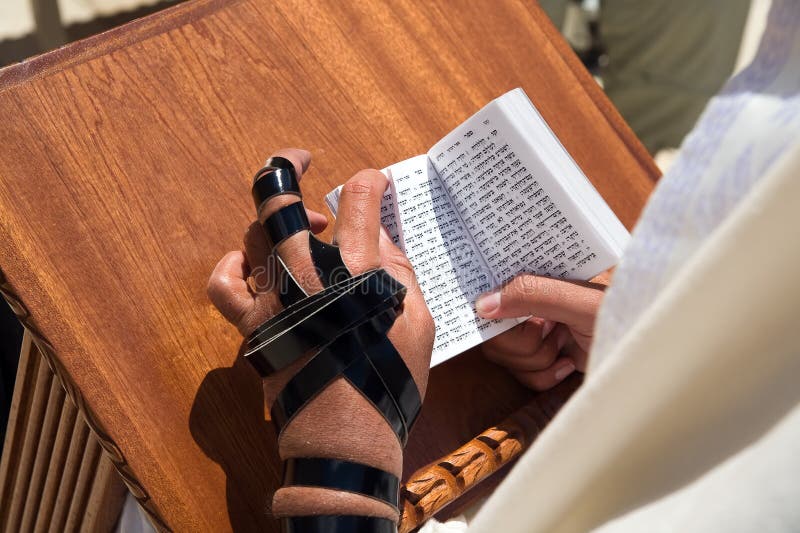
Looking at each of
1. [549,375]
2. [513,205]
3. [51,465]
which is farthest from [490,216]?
[51,465]

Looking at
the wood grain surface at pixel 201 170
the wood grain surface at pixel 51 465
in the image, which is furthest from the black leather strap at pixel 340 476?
the wood grain surface at pixel 51 465

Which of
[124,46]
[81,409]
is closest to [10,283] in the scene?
[81,409]

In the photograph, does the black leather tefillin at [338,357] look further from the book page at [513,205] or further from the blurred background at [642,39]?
the blurred background at [642,39]

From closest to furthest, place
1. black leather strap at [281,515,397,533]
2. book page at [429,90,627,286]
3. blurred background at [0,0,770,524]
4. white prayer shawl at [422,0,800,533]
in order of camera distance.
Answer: white prayer shawl at [422,0,800,533] < black leather strap at [281,515,397,533] < book page at [429,90,627,286] < blurred background at [0,0,770,524]

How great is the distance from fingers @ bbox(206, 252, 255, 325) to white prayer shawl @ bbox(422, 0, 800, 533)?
26 centimetres

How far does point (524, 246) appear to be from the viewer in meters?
0.56

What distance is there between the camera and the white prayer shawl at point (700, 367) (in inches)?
10.0

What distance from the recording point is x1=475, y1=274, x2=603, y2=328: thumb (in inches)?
21.1

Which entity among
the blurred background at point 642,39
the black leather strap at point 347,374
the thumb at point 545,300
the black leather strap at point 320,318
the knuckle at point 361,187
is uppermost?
the blurred background at point 642,39

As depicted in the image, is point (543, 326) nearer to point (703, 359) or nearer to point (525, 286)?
point (525, 286)

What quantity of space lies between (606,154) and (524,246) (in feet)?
0.70

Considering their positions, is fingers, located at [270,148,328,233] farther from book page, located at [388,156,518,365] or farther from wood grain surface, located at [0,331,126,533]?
wood grain surface, located at [0,331,126,533]

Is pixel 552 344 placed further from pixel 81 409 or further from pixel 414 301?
pixel 81 409

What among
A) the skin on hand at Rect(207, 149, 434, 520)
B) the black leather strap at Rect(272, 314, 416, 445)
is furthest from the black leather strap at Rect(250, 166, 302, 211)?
the black leather strap at Rect(272, 314, 416, 445)
